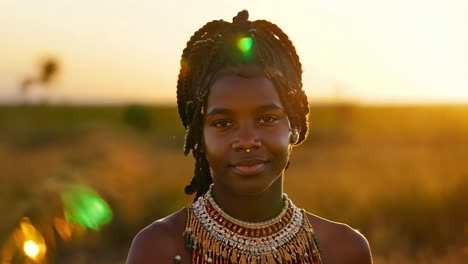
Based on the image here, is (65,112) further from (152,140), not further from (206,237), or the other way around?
(206,237)

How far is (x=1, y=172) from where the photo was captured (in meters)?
20.7

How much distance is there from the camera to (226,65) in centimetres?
386

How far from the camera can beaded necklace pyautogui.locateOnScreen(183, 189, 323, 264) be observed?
3.84m

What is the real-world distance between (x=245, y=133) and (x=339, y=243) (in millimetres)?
841

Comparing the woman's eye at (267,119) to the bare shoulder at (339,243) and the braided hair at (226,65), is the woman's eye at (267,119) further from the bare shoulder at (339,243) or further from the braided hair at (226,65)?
the bare shoulder at (339,243)

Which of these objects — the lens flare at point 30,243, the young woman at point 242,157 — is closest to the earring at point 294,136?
the young woman at point 242,157

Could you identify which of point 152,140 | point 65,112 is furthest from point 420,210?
point 65,112

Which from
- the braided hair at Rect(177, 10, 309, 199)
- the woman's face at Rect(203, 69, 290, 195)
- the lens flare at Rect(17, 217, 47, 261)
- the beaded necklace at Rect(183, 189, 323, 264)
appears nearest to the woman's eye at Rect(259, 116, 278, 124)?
the woman's face at Rect(203, 69, 290, 195)

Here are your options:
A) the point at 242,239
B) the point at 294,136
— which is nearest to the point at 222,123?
the point at 294,136

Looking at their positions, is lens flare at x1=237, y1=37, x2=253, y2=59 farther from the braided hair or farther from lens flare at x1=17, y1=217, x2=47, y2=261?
lens flare at x1=17, y1=217, x2=47, y2=261

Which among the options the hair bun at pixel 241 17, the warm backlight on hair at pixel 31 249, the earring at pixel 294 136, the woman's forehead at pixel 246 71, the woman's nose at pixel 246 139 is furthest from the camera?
the warm backlight on hair at pixel 31 249

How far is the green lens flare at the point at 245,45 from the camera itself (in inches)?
153

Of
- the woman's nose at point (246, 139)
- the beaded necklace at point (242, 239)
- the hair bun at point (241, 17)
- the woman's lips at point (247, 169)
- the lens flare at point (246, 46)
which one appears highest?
the hair bun at point (241, 17)

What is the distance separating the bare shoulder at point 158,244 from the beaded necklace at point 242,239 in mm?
49
